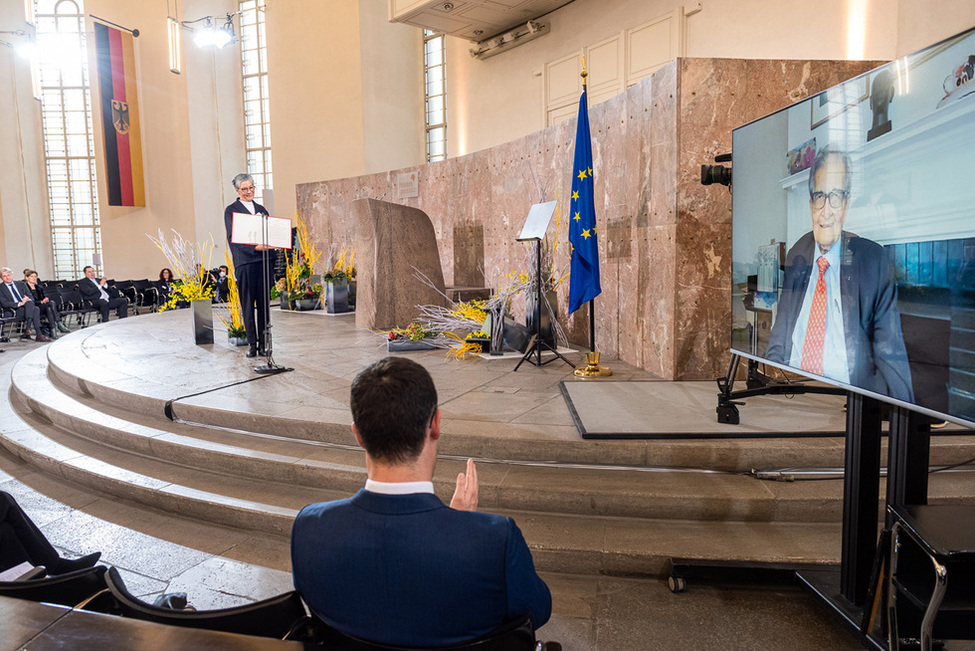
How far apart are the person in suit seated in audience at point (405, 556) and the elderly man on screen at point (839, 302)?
1.22 m

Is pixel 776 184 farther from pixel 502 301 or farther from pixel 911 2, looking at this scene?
pixel 911 2

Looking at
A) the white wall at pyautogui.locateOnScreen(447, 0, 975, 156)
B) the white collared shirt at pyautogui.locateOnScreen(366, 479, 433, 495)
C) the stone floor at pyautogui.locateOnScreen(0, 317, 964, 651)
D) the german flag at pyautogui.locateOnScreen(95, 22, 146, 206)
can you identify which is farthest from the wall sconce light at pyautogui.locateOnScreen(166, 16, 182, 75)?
the german flag at pyautogui.locateOnScreen(95, 22, 146, 206)

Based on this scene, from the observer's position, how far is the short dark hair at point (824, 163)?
192 centimetres

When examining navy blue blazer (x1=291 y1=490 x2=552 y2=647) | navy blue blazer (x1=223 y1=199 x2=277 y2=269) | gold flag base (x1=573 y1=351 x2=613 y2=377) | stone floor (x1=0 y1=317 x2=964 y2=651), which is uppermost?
navy blue blazer (x1=223 y1=199 x2=277 y2=269)

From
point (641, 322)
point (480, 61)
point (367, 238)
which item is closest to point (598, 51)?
point (480, 61)

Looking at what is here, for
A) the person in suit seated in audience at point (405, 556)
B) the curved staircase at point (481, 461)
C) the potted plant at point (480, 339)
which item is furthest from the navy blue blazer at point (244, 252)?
the person in suit seated in audience at point (405, 556)

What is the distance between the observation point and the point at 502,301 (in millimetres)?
5957

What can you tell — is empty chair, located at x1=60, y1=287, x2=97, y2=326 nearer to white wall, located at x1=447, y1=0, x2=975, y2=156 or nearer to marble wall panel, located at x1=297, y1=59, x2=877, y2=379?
white wall, located at x1=447, y1=0, x2=975, y2=156

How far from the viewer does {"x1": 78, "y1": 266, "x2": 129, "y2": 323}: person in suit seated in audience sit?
42.5ft

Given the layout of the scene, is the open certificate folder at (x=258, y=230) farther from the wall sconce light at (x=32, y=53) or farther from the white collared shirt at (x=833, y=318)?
the wall sconce light at (x=32, y=53)

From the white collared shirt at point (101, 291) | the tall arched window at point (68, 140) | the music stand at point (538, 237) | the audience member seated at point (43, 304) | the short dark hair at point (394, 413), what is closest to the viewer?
the short dark hair at point (394, 413)

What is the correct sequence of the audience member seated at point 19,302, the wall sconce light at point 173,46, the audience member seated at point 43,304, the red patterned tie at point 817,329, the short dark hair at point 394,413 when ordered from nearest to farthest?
the short dark hair at point 394,413 → the red patterned tie at point 817,329 → the wall sconce light at point 173,46 → the audience member seated at point 19,302 → the audience member seated at point 43,304

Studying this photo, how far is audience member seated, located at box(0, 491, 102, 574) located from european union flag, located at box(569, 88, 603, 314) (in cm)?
374

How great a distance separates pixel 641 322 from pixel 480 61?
10.6 metres
